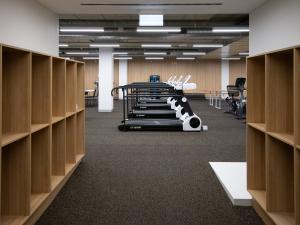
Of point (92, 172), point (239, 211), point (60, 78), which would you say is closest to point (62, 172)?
A: point (92, 172)

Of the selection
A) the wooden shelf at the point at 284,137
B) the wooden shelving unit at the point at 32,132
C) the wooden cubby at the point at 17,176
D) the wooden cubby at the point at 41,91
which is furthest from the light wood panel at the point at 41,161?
the wooden shelf at the point at 284,137

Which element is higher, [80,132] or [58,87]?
[58,87]

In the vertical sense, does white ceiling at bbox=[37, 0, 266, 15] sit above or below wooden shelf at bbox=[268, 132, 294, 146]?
above

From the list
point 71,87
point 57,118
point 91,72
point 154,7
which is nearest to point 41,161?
point 57,118

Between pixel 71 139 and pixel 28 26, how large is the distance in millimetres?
1769

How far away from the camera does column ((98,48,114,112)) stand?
49.3 feet

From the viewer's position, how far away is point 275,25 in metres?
4.95

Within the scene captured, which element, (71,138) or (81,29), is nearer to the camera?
(71,138)

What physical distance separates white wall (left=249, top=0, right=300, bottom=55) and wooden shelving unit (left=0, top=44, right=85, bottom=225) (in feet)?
9.25

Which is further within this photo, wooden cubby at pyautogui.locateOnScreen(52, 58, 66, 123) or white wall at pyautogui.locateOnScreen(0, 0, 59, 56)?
white wall at pyautogui.locateOnScreen(0, 0, 59, 56)

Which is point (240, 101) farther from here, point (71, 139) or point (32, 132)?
point (32, 132)

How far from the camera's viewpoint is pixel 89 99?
70.0 feet

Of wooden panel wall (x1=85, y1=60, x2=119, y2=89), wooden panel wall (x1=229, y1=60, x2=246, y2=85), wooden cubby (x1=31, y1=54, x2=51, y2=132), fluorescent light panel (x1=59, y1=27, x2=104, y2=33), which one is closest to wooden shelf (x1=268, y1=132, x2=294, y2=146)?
wooden cubby (x1=31, y1=54, x2=51, y2=132)

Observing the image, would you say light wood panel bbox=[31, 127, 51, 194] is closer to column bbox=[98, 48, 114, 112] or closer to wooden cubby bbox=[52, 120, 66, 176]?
wooden cubby bbox=[52, 120, 66, 176]
